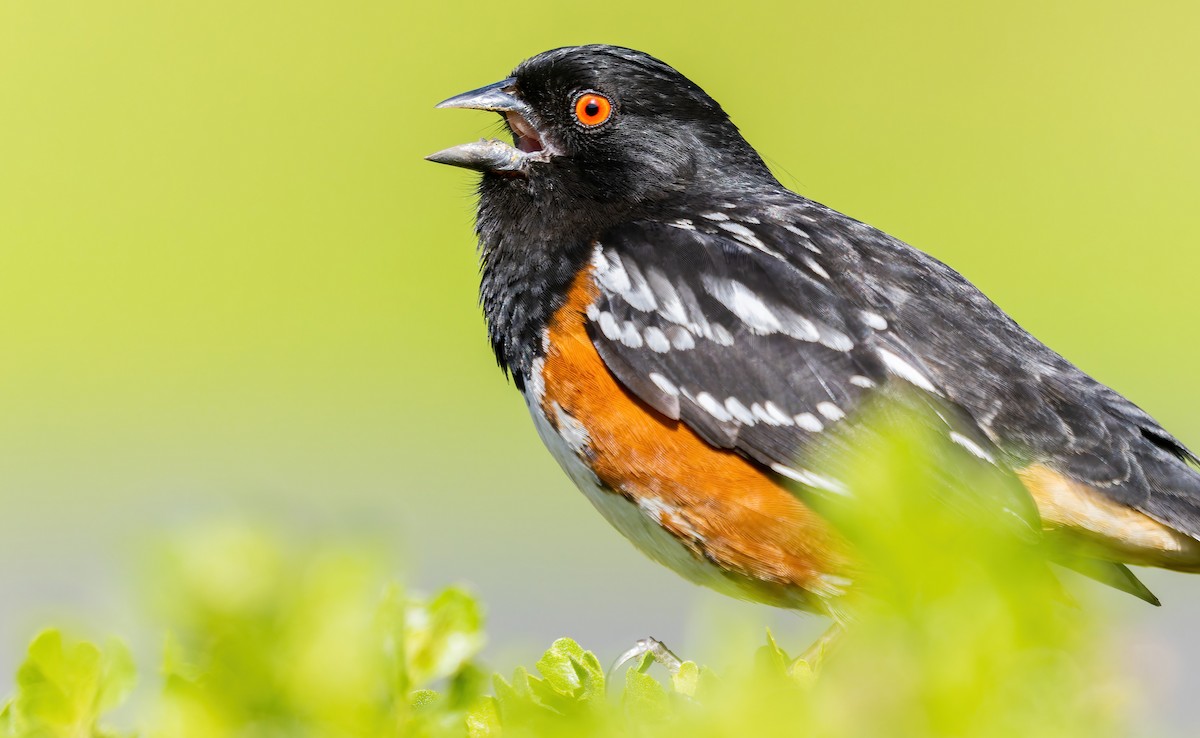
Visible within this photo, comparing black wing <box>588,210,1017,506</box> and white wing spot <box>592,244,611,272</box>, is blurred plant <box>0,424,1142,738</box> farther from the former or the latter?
white wing spot <box>592,244,611,272</box>

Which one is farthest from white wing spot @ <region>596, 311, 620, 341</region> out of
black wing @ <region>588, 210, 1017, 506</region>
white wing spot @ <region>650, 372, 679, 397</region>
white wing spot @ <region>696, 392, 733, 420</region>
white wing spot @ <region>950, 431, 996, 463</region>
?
white wing spot @ <region>950, 431, 996, 463</region>

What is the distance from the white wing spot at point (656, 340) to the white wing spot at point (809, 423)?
0.36 m

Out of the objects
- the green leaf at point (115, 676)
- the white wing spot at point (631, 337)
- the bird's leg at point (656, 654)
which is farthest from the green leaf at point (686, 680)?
the white wing spot at point (631, 337)

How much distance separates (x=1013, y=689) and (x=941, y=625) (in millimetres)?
51

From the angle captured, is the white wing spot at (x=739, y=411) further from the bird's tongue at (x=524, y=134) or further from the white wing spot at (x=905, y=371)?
the bird's tongue at (x=524, y=134)

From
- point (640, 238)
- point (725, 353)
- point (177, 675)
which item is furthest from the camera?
point (640, 238)

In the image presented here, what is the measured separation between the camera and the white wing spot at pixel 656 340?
2.97 meters

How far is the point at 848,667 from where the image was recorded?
77 centimetres

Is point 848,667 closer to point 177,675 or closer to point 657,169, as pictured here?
point 177,675

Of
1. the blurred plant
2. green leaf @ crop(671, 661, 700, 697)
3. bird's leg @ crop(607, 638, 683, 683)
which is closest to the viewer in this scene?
the blurred plant

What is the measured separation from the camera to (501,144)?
11.3 feet

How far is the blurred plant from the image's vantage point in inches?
28.4

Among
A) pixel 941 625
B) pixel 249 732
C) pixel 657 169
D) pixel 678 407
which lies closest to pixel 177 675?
pixel 249 732

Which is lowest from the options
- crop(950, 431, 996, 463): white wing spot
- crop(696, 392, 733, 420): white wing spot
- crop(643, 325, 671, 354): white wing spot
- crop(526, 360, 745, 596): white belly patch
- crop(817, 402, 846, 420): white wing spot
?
crop(526, 360, 745, 596): white belly patch
